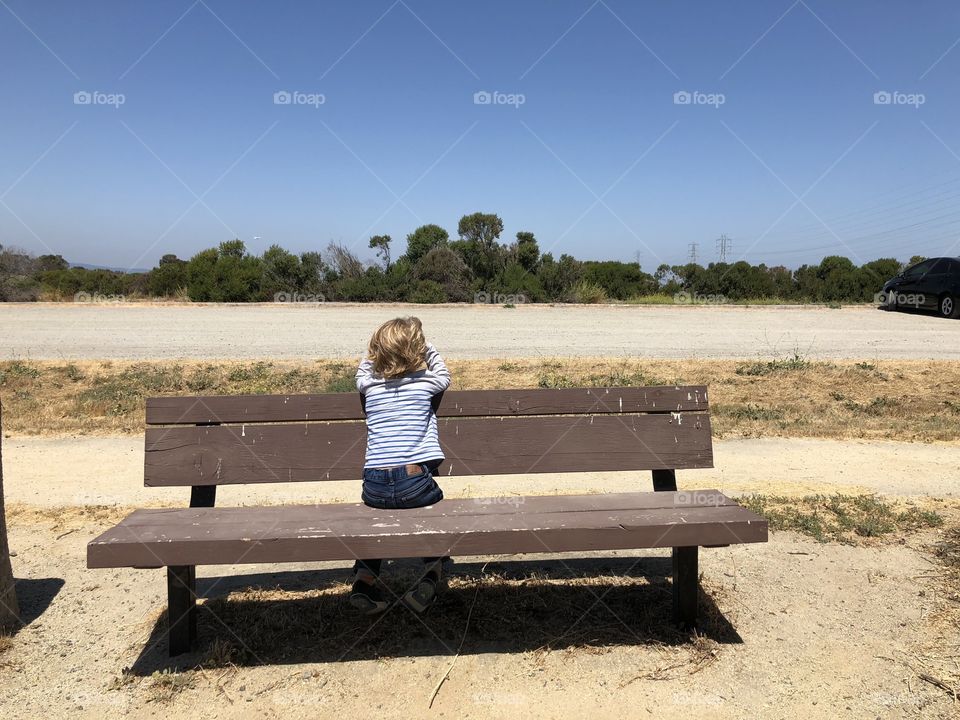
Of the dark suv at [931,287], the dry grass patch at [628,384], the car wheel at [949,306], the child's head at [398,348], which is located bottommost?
the dry grass patch at [628,384]

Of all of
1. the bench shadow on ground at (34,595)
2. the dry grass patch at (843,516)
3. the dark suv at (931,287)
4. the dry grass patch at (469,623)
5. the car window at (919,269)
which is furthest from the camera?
the car window at (919,269)

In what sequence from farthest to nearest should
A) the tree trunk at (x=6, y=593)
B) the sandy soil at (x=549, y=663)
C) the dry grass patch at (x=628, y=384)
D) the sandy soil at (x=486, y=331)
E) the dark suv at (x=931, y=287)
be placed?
the dark suv at (x=931, y=287)
the sandy soil at (x=486, y=331)
the dry grass patch at (x=628, y=384)
the tree trunk at (x=6, y=593)
the sandy soil at (x=549, y=663)

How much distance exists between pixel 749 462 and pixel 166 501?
4561 mm

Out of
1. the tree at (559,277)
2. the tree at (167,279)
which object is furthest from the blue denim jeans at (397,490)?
the tree at (167,279)

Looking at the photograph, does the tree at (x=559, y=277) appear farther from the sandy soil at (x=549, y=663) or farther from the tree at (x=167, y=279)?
the sandy soil at (x=549, y=663)

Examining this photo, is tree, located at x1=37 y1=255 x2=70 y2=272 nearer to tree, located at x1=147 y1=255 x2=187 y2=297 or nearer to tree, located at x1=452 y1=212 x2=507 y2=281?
tree, located at x1=147 y1=255 x2=187 y2=297

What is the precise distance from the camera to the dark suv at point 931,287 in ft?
59.4

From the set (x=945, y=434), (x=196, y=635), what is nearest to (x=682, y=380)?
(x=945, y=434)

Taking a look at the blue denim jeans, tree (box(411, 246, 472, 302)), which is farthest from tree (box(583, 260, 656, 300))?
the blue denim jeans

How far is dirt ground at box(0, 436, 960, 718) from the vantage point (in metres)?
2.92

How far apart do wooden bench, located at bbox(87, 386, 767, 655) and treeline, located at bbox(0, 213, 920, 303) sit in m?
21.7

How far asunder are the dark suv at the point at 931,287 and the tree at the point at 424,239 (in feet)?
77.6

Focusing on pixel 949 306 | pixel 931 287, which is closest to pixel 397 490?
pixel 949 306

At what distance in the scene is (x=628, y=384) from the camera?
9094mm
